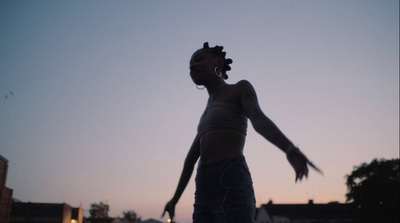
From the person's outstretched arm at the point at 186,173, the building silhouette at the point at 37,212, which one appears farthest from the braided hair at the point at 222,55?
the building silhouette at the point at 37,212

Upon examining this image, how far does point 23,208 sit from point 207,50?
55.4 meters

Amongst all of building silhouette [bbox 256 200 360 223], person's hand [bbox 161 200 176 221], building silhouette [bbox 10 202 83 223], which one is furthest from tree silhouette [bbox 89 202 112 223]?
person's hand [bbox 161 200 176 221]

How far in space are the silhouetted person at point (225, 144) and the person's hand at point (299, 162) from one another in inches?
3.4

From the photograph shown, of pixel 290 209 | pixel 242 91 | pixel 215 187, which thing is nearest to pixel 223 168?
pixel 215 187

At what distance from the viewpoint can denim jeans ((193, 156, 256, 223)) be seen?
2057mm

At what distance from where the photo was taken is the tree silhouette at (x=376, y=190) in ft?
134

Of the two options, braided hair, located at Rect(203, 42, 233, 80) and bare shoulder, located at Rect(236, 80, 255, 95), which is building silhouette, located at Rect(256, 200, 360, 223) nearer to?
braided hair, located at Rect(203, 42, 233, 80)

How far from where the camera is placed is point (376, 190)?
43344 millimetres

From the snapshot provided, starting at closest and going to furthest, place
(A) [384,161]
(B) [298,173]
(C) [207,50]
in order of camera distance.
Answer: (B) [298,173], (C) [207,50], (A) [384,161]

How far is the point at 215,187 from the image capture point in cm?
223

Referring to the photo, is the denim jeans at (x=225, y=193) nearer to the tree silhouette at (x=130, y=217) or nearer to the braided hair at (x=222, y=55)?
the braided hair at (x=222, y=55)

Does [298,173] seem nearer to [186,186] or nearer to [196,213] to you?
[196,213]

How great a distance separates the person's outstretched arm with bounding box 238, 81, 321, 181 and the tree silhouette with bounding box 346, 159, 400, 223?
47381mm

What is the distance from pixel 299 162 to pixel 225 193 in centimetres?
72
